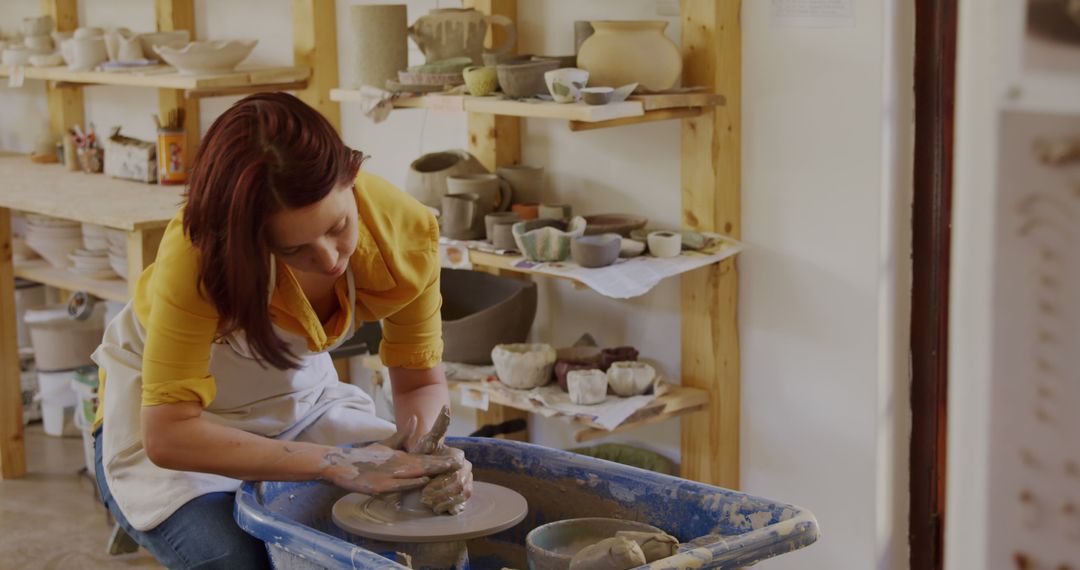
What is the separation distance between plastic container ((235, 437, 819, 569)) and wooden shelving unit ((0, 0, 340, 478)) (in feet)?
4.90

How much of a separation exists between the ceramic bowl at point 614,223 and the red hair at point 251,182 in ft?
3.50

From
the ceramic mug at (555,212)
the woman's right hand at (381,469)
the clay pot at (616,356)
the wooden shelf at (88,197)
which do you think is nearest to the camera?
the woman's right hand at (381,469)

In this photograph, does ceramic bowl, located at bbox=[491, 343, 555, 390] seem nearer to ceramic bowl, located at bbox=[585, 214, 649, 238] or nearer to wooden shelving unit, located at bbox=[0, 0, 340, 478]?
ceramic bowl, located at bbox=[585, 214, 649, 238]

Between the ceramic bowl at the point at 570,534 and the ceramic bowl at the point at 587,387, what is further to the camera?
the ceramic bowl at the point at 587,387

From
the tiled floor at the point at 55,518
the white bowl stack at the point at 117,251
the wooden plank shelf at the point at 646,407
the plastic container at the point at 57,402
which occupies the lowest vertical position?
the tiled floor at the point at 55,518

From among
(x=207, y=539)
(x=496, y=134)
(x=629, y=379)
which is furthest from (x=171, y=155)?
(x=207, y=539)

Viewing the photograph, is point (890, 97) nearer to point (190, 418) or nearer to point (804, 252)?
point (804, 252)

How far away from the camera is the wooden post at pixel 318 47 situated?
3.48m

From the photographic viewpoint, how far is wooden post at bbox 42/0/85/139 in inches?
176

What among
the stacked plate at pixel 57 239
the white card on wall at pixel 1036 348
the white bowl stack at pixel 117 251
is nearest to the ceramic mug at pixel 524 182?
the white bowl stack at pixel 117 251

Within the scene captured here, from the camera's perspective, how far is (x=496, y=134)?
303cm

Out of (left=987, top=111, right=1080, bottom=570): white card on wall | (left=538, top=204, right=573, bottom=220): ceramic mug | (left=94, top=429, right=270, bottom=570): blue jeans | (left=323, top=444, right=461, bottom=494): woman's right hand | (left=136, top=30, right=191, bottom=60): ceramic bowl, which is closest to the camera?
(left=987, top=111, right=1080, bottom=570): white card on wall

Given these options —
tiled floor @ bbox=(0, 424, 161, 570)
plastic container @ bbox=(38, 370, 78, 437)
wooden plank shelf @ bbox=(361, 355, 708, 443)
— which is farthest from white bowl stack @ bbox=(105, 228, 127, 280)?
wooden plank shelf @ bbox=(361, 355, 708, 443)

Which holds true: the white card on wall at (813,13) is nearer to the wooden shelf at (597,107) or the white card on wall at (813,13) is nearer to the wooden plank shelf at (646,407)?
the wooden shelf at (597,107)
